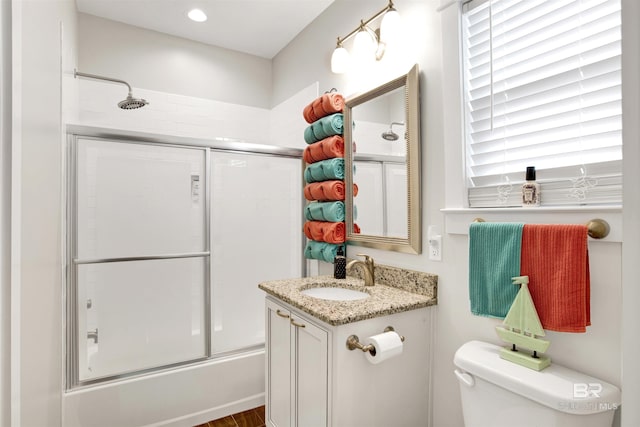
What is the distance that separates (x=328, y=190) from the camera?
202cm

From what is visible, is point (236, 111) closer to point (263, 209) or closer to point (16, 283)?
point (263, 209)

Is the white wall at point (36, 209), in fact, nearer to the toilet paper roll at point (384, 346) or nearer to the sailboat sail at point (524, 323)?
the toilet paper roll at point (384, 346)

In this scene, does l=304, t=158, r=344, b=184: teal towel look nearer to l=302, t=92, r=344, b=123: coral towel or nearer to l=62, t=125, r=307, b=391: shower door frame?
l=302, t=92, r=344, b=123: coral towel

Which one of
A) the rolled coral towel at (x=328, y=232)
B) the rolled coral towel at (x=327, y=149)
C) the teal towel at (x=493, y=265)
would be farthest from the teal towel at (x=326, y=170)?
the teal towel at (x=493, y=265)

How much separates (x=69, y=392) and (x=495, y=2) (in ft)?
8.88

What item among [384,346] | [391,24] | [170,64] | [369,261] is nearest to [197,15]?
[170,64]

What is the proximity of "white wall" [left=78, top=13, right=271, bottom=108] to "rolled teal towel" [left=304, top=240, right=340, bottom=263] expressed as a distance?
163 centimetres

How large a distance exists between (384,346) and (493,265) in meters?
0.48

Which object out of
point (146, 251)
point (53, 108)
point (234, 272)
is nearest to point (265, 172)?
point (234, 272)

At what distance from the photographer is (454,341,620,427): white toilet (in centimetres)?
91

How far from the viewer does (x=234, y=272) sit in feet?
7.65

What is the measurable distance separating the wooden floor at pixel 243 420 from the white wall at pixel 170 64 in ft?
8.08

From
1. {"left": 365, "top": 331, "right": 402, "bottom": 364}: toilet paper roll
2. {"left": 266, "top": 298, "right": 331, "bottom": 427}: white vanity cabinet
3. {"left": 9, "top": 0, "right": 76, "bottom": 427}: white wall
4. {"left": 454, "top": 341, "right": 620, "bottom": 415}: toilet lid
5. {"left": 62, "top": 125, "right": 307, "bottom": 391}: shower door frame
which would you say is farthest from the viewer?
{"left": 62, "top": 125, "right": 307, "bottom": 391}: shower door frame

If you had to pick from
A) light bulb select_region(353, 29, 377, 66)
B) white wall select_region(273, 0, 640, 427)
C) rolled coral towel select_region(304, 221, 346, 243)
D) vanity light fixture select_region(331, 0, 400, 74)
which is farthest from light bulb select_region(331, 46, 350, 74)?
rolled coral towel select_region(304, 221, 346, 243)
